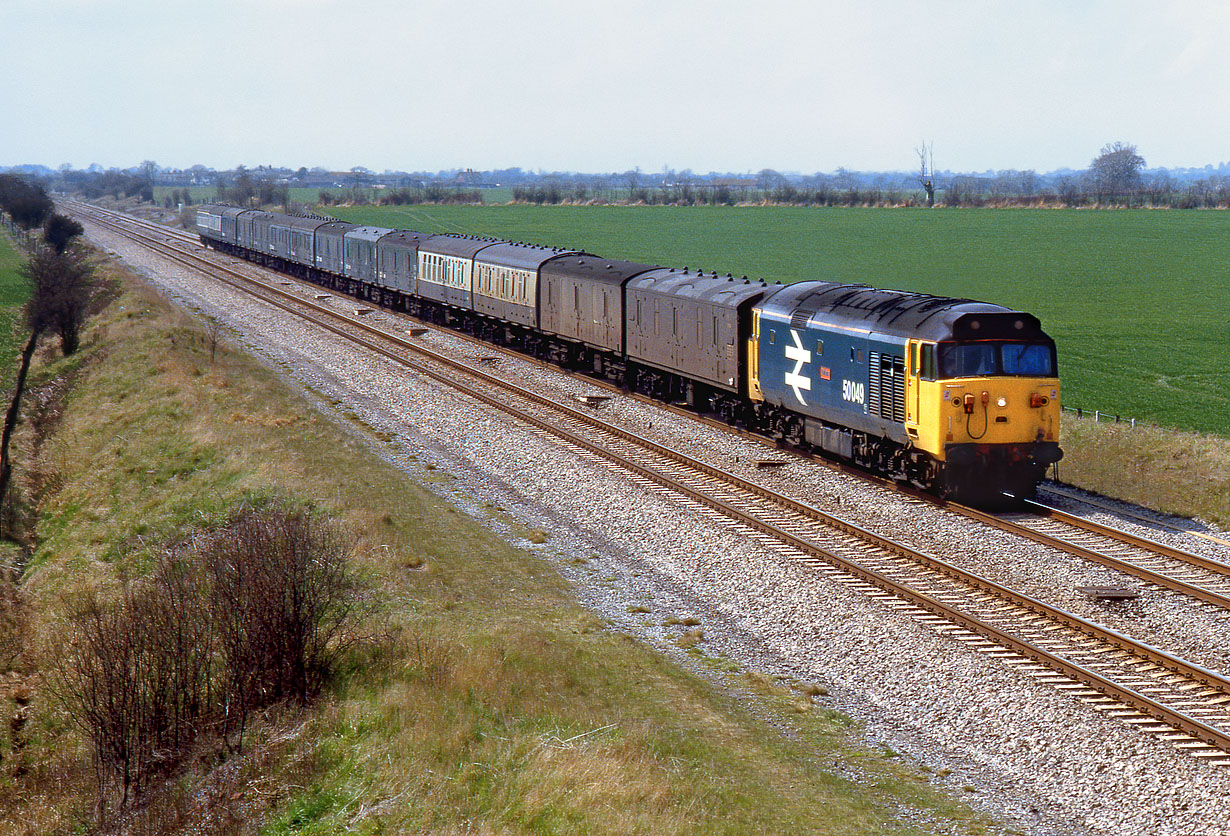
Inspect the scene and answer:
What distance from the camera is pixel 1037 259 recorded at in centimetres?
8031

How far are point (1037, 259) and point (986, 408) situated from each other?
63.6m

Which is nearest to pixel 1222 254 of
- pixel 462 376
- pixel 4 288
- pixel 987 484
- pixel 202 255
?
pixel 462 376

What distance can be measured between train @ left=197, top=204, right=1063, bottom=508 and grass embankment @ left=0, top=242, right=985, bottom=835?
8.09 metres

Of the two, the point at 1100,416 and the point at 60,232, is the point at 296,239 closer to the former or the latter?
the point at 60,232

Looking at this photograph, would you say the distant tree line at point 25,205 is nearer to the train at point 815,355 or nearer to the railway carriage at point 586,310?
the train at point 815,355

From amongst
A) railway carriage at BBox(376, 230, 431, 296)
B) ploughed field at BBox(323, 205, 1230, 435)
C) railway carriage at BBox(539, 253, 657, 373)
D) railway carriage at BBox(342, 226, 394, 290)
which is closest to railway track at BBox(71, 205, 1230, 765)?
railway carriage at BBox(539, 253, 657, 373)

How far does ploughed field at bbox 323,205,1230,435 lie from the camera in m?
38.9

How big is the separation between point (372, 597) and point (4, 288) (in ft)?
221

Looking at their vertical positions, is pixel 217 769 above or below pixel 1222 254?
below

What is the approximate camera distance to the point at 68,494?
1240 inches

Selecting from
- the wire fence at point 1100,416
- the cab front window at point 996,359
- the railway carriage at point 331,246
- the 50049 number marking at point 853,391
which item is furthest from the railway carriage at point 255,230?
the cab front window at point 996,359

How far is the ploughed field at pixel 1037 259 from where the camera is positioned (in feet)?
128

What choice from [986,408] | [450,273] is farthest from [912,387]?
[450,273]

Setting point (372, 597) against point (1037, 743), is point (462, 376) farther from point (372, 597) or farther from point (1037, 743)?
point (1037, 743)
